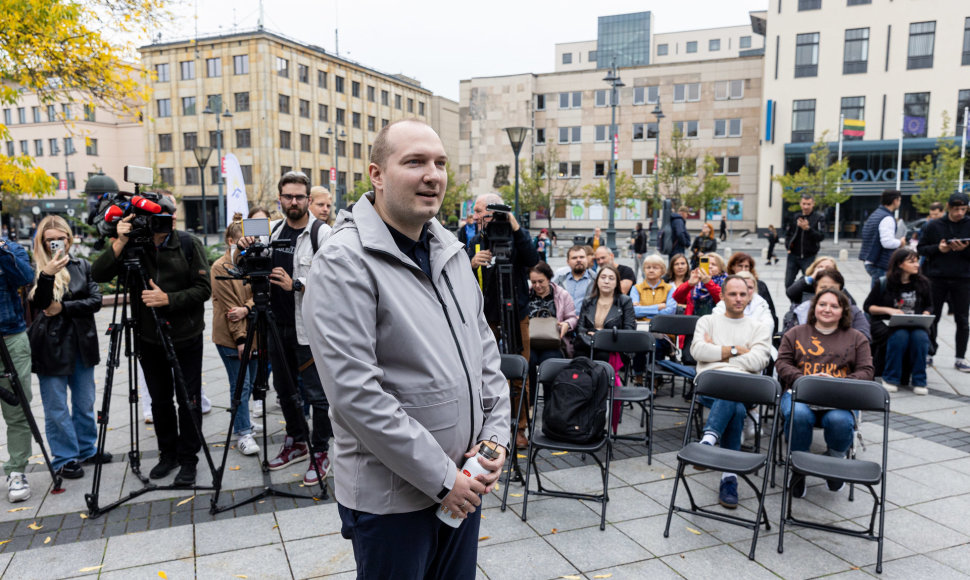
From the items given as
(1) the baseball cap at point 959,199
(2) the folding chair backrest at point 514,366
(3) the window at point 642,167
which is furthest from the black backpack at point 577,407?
(3) the window at point 642,167

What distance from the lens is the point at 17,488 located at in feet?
14.6

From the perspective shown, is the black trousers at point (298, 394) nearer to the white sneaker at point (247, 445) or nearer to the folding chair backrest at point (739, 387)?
the white sneaker at point (247, 445)

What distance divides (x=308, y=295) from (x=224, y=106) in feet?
185

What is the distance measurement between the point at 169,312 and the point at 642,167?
52.6 meters

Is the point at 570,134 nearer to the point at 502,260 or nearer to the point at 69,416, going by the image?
the point at 502,260

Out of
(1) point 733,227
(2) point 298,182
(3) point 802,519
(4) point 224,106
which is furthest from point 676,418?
(4) point 224,106

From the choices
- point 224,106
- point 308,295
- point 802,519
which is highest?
point 224,106

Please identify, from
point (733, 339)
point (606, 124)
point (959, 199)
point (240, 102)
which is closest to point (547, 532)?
point (733, 339)

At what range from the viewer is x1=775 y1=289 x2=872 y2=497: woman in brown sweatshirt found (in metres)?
4.69

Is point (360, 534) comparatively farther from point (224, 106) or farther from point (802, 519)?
point (224, 106)

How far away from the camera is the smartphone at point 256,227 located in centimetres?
418

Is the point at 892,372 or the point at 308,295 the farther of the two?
the point at 892,372

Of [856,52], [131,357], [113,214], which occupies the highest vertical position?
[856,52]

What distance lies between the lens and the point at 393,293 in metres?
1.88
